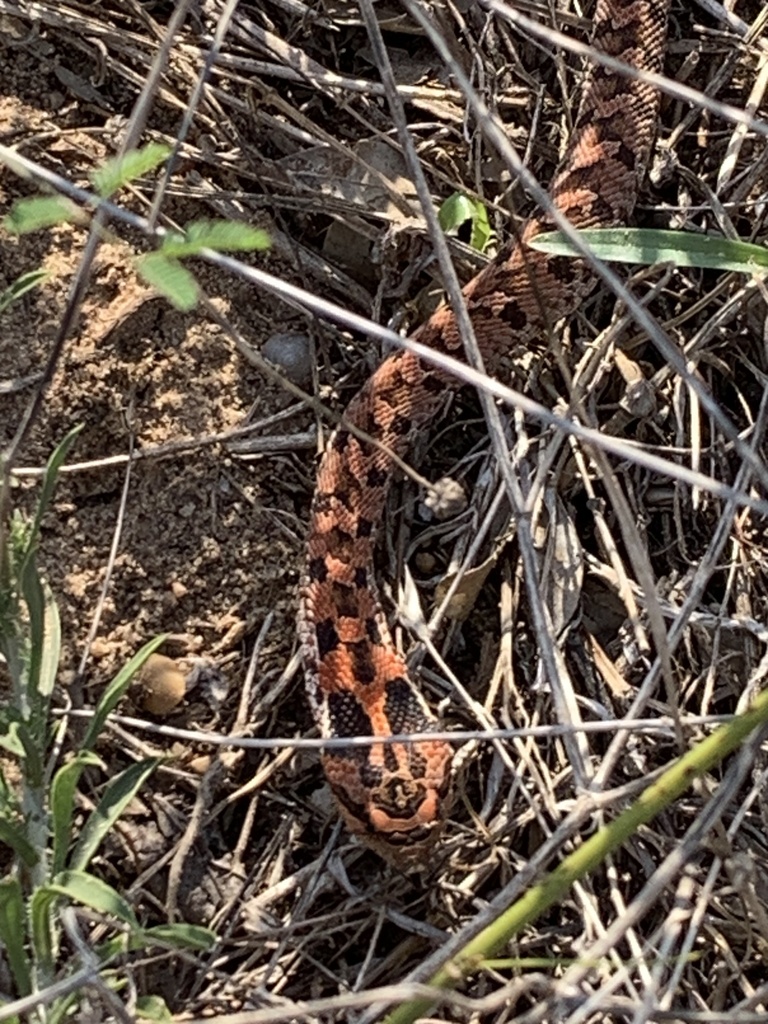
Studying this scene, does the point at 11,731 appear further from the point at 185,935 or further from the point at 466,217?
the point at 466,217

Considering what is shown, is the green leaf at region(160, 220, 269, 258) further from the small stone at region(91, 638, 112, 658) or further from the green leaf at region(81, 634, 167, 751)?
the small stone at region(91, 638, 112, 658)

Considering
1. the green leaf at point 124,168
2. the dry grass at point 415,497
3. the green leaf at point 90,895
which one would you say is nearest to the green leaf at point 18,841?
the green leaf at point 90,895

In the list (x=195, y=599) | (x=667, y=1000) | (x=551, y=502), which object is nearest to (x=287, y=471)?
(x=195, y=599)

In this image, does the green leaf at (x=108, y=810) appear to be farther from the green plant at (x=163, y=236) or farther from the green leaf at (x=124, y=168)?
the green leaf at (x=124, y=168)

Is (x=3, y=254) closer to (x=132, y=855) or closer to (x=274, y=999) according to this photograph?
(x=132, y=855)

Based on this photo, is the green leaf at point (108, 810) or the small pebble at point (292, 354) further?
the small pebble at point (292, 354)

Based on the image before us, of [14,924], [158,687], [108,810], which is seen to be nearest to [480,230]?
[158,687]
